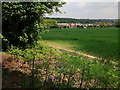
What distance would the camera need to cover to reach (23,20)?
8867 millimetres

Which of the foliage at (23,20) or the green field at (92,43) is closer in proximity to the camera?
the foliage at (23,20)

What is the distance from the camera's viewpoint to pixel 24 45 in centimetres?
948

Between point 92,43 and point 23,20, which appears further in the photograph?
point 92,43

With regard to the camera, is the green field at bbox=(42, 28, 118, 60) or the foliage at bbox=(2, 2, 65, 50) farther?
the green field at bbox=(42, 28, 118, 60)

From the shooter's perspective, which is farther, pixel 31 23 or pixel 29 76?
pixel 31 23

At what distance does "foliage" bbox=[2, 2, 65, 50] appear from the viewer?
827 centimetres

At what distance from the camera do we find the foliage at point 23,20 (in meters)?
8.27

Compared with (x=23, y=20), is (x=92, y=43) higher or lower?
lower

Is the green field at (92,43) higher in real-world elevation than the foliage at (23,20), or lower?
lower

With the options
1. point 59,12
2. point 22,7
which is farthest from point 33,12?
point 59,12

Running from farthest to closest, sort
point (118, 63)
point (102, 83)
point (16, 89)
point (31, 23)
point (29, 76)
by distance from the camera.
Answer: point (118, 63) → point (31, 23) → point (29, 76) → point (102, 83) → point (16, 89)

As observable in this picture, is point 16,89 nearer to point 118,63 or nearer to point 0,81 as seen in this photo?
point 0,81

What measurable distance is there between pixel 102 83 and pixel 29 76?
2382 mm

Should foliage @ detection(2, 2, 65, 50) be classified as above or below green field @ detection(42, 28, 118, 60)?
above
